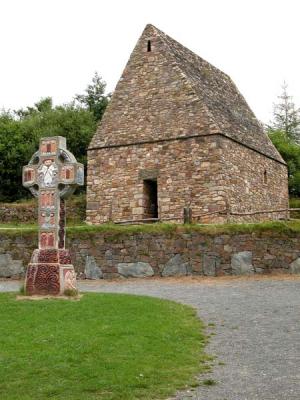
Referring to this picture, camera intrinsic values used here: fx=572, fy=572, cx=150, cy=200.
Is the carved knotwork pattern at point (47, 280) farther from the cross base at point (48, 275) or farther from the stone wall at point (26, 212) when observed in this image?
the stone wall at point (26, 212)

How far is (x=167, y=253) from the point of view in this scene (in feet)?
53.5

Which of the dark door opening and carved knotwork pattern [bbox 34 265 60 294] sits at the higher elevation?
the dark door opening

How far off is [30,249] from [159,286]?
4930mm

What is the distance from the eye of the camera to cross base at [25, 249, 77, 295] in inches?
455

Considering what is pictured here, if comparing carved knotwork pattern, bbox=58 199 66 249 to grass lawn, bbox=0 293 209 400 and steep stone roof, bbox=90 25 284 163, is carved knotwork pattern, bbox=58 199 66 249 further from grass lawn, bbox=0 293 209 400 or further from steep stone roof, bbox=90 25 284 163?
steep stone roof, bbox=90 25 284 163

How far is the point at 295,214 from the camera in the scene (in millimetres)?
27734

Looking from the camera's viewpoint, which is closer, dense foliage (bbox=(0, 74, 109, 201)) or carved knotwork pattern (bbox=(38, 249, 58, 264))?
carved knotwork pattern (bbox=(38, 249, 58, 264))

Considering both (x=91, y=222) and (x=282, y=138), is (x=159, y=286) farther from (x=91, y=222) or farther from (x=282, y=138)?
(x=282, y=138)

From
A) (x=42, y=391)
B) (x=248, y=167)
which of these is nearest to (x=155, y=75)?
(x=248, y=167)

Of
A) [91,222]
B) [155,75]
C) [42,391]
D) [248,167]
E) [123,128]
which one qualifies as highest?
[155,75]

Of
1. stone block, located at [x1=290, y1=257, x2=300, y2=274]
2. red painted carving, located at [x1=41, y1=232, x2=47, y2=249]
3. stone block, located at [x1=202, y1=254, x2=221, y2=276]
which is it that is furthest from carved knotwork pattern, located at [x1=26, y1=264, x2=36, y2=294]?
stone block, located at [x1=290, y1=257, x2=300, y2=274]

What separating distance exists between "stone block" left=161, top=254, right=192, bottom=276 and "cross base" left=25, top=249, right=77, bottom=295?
4.79m

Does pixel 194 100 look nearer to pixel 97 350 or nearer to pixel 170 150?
pixel 170 150

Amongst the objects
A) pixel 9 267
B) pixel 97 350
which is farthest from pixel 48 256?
pixel 9 267
